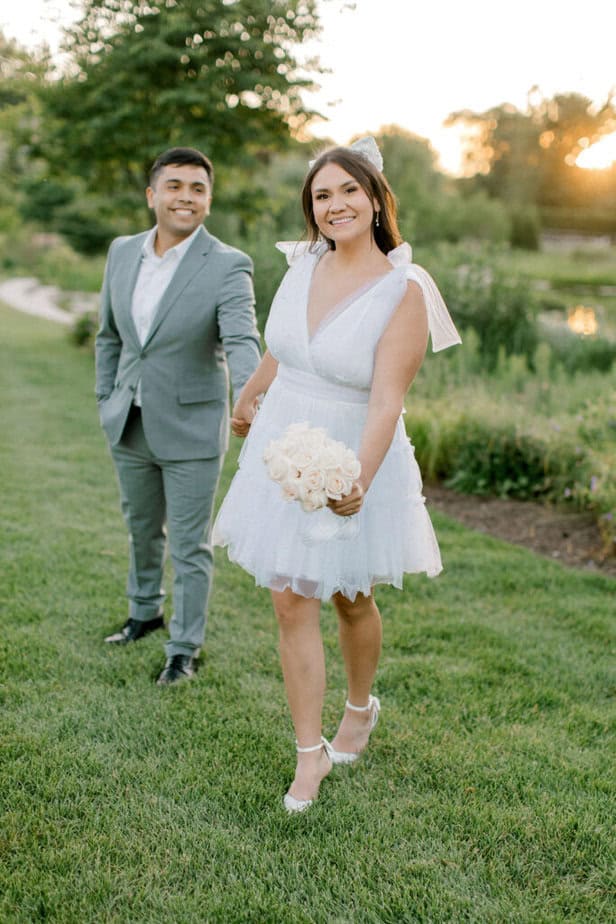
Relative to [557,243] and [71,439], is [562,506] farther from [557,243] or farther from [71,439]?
[557,243]

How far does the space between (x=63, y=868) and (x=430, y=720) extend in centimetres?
150

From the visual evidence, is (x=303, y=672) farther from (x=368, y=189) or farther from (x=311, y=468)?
(x=368, y=189)

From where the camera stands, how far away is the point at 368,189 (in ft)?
8.42

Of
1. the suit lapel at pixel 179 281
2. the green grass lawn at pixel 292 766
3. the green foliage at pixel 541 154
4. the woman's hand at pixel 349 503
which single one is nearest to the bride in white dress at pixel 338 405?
the woman's hand at pixel 349 503

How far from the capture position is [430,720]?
338cm

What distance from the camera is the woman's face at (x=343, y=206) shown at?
8.41 feet

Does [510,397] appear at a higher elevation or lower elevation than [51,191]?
lower

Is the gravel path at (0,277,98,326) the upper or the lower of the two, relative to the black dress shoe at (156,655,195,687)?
lower

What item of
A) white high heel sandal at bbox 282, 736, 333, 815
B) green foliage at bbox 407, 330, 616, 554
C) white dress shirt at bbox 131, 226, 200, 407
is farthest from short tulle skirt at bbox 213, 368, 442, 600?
green foliage at bbox 407, 330, 616, 554

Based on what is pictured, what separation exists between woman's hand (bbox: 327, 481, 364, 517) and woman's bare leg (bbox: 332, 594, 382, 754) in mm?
673

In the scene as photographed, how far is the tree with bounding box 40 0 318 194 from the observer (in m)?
10.1

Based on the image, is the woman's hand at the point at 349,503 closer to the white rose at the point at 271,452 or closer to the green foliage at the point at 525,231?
the white rose at the point at 271,452

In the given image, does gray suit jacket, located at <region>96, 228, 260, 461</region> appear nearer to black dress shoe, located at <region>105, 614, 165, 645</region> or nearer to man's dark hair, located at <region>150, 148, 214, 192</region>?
man's dark hair, located at <region>150, 148, 214, 192</region>

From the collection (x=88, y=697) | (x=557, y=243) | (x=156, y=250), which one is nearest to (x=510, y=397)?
(x=156, y=250)
